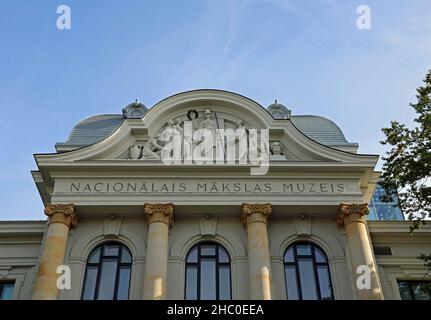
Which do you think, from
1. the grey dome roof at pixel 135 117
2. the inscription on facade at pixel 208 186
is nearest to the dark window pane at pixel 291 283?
the inscription on facade at pixel 208 186

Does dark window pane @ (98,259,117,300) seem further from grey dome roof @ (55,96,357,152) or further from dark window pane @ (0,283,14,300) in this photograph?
grey dome roof @ (55,96,357,152)

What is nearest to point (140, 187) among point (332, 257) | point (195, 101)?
point (195, 101)

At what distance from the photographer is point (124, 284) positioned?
16953 millimetres

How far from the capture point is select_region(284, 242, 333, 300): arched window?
16891 millimetres

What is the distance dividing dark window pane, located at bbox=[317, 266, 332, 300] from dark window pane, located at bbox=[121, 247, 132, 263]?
6861 millimetres

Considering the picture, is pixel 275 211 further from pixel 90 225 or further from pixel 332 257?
pixel 90 225

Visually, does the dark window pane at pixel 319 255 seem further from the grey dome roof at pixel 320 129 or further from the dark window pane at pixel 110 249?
the dark window pane at pixel 110 249

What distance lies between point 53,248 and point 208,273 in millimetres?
5461

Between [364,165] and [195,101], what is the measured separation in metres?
7.35

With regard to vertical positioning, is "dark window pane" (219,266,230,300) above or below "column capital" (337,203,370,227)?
below

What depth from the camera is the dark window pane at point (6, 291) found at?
1831 cm

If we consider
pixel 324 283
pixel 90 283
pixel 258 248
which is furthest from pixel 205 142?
pixel 324 283

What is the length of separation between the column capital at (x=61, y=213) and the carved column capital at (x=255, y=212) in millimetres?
6258

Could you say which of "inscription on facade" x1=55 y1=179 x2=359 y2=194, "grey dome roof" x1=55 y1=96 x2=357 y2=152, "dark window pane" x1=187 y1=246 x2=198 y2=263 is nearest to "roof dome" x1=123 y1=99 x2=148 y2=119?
"grey dome roof" x1=55 y1=96 x2=357 y2=152
